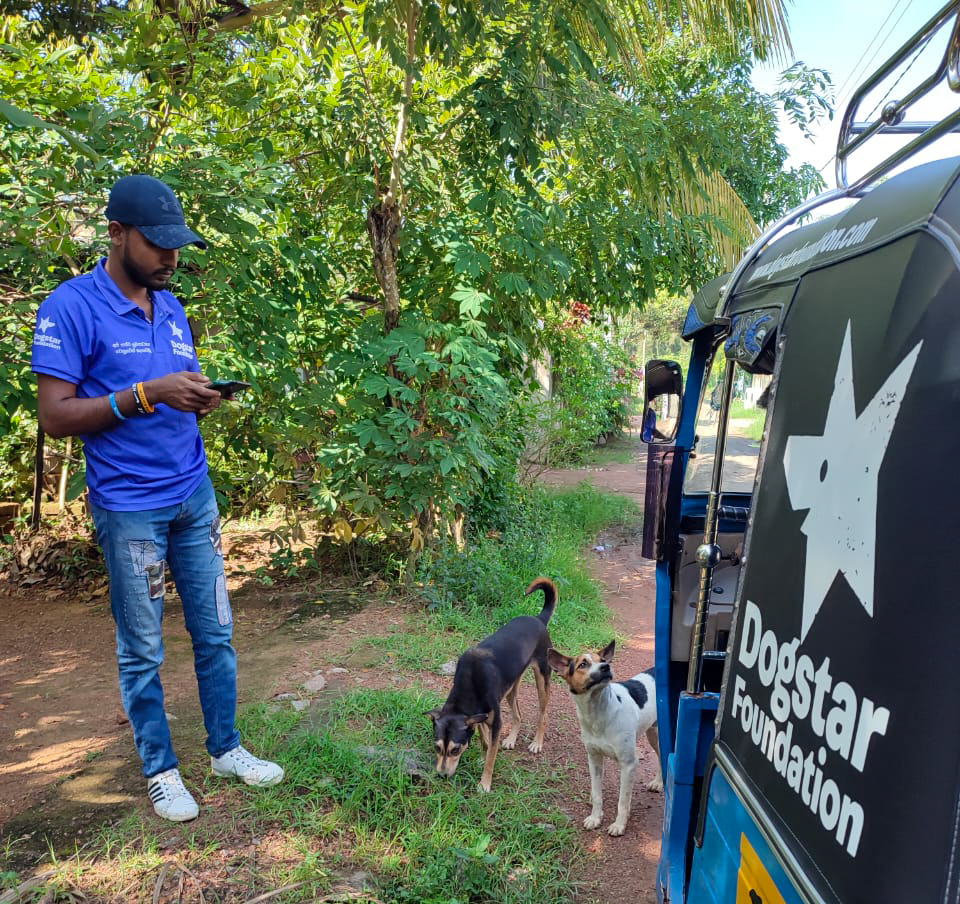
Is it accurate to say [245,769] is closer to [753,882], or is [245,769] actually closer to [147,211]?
[147,211]

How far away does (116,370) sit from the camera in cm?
282

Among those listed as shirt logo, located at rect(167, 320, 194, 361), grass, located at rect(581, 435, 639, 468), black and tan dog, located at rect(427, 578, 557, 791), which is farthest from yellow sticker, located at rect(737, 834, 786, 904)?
grass, located at rect(581, 435, 639, 468)

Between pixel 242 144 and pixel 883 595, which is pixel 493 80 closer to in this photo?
pixel 242 144

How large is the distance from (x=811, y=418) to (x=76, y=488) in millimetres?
4475

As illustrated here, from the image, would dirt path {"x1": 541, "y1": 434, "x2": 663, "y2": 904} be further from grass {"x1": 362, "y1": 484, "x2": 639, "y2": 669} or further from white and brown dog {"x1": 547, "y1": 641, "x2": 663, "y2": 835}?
grass {"x1": 362, "y1": 484, "x2": 639, "y2": 669}

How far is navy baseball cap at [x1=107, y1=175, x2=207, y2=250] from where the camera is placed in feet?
9.10

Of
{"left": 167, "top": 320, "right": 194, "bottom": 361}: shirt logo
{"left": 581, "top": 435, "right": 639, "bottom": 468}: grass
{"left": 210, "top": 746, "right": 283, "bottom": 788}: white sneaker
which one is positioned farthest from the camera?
{"left": 581, "top": 435, "right": 639, "bottom": 468}: grass

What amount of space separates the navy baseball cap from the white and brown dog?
88.7 inches

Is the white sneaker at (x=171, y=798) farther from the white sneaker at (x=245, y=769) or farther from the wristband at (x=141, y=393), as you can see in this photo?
the wristband at (x=141, y=393)

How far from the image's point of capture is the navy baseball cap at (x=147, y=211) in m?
2.77

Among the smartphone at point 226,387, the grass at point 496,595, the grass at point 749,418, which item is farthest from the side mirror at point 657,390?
the grass at point 496,595

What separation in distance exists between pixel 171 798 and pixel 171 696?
4.62 feet

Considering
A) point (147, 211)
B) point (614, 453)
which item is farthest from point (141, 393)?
point (614, 453)

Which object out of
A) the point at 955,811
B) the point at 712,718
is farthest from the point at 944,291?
the point at 712,718
